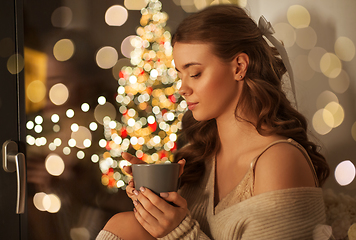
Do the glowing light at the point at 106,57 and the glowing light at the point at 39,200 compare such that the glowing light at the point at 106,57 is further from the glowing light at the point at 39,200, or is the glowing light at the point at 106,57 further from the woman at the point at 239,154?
the glowing light at the point at 39,200

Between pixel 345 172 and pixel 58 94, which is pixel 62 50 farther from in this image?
pixel 345 172

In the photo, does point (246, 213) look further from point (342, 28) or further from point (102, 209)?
point (102, 209)

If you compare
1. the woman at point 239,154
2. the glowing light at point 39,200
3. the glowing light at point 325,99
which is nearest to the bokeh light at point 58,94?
the glowing light at point 39,200

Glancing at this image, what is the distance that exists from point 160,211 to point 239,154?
0.83ft

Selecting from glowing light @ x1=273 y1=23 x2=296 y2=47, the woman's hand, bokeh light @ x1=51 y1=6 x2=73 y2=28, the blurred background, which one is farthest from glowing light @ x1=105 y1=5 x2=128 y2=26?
the woman's hand

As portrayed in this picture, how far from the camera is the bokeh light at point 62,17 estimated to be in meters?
0.99

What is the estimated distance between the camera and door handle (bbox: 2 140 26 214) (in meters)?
0.86

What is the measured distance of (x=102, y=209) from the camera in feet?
3.16

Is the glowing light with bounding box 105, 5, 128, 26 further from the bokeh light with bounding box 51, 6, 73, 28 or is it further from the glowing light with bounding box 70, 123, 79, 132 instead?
the glowing light with bounding box 70, 123, 79, 132

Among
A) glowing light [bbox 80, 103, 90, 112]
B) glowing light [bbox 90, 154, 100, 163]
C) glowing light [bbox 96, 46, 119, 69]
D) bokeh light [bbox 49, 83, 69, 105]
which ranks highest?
glowing light [bbox 96, 46, 119, 69]

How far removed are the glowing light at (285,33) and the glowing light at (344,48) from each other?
111 mm

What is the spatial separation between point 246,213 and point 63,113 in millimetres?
729

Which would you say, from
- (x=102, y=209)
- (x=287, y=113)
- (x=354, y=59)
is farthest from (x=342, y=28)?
(x=102, y=209)

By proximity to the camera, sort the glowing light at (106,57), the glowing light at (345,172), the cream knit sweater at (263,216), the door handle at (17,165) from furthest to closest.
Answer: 1. the glowing light at (106,57)
2. the door handle at (17,165)
3. the glowing light at (345,172)
4. the cream knit sweater at (263,216)
